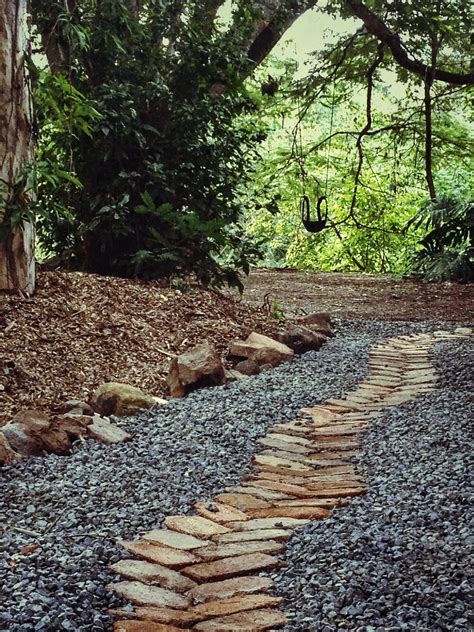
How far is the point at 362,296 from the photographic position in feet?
→ 26.5

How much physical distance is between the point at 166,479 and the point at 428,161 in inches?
231

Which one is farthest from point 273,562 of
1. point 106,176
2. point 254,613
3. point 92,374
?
point 106,176

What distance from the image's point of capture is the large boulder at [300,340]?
4922mm

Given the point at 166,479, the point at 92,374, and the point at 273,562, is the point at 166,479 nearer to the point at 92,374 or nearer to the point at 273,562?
the point at 273,562

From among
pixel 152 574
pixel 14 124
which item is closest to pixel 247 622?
pixel 152 574

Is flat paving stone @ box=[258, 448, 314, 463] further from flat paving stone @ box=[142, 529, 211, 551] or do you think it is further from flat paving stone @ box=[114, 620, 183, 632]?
flat paving stone @ box=[114, 620, 183, 632]

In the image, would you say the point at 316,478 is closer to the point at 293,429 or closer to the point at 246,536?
the point at 246,536

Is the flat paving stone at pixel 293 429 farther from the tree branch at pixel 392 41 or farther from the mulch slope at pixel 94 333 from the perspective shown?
the tree branch at pixel 392 41

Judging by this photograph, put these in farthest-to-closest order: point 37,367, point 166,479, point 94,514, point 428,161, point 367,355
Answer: point 428,161 → point 367,355 → point 37,367 → point 166,479 → point 94,514

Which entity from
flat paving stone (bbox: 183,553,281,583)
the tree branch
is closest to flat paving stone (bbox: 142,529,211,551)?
flat paving stone (bbox: 183,553,281,583)

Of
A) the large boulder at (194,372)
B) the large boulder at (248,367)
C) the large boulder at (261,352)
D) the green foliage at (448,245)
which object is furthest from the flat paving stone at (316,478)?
the green foliage at (448,245)

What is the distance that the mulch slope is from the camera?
12.6ft

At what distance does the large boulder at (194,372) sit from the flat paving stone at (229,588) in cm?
A: 209

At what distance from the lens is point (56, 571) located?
1.87m
